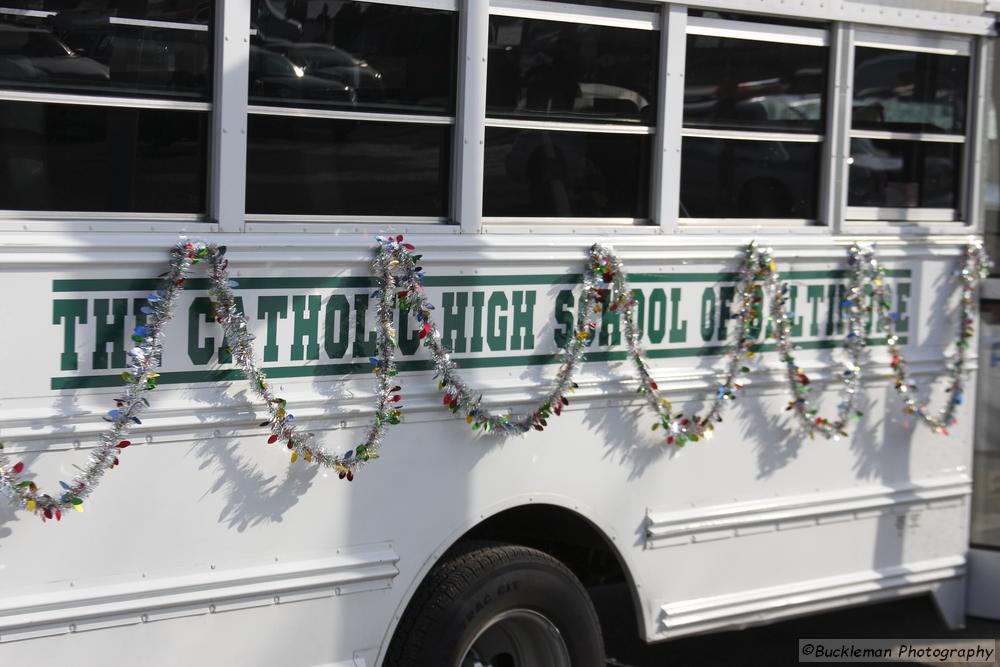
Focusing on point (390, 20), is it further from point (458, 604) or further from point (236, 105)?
point (458, 604)

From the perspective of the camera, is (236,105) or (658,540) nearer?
(236,105)

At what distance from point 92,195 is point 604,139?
63.5 inches

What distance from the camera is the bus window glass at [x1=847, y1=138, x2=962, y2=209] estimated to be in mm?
4715

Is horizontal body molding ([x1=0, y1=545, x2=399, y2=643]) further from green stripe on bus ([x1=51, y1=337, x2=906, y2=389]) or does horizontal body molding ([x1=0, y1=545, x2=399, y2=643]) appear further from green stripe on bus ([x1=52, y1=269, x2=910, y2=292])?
green stripe on bus ([x1=52, y1=269, x2=910, y2=292])

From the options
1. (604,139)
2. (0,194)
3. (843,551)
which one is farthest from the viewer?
(843,551)

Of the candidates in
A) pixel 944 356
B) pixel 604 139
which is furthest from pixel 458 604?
pixel 944 356

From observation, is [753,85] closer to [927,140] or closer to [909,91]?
[909,91]

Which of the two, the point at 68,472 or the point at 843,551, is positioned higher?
the point at 68,472

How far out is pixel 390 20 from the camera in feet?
11.9

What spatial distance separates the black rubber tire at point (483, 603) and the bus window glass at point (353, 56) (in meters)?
1.33

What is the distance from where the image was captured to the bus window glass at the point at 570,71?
3.84 m

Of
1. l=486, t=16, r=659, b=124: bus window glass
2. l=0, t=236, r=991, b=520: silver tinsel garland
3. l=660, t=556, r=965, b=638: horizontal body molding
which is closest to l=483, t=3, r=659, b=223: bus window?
l=486, t=16, r=659, b=124: bus window glass

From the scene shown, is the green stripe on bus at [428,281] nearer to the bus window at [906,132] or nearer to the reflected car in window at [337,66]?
the bus window at [906,132]

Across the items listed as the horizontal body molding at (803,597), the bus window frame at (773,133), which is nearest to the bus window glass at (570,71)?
the bus window frame at (773,133)
